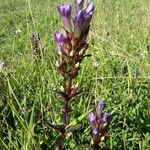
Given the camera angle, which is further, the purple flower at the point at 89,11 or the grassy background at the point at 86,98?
the grassy background at the point at 86,98

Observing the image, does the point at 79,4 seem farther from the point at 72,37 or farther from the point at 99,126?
the point at 99,126

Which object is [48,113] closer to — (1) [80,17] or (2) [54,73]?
(2) [54,73]

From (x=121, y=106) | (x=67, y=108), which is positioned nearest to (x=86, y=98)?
(x=121, y=106)

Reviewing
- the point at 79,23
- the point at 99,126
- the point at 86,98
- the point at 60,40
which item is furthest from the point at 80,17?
the point at 86,98

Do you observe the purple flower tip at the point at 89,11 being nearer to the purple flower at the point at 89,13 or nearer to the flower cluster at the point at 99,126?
the purple flower at the point at 89,13

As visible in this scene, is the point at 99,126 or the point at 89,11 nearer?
the point at 89,11

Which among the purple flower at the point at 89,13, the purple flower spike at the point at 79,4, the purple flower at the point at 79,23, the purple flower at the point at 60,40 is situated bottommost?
the purple flower at the point at 60,40

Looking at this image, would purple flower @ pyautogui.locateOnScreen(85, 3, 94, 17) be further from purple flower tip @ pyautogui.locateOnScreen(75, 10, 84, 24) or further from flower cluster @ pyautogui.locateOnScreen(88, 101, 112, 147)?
flower cluster @ pyautogui.locateOnScreen(88, 101, 112, 147)

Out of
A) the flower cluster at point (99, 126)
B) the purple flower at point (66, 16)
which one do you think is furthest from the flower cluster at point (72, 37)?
the flower cluster at point (99, 126)

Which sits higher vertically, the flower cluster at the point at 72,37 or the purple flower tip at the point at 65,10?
the purple flower tip at the point at 65,10

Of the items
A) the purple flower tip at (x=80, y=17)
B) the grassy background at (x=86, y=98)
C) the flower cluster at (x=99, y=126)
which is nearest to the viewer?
the purple flower tip at (x=80, y=17)

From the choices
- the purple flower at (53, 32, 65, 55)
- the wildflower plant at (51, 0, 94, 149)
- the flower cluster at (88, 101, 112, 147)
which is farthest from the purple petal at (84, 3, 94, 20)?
the flower cluster at (88, 101, 112, 147)
